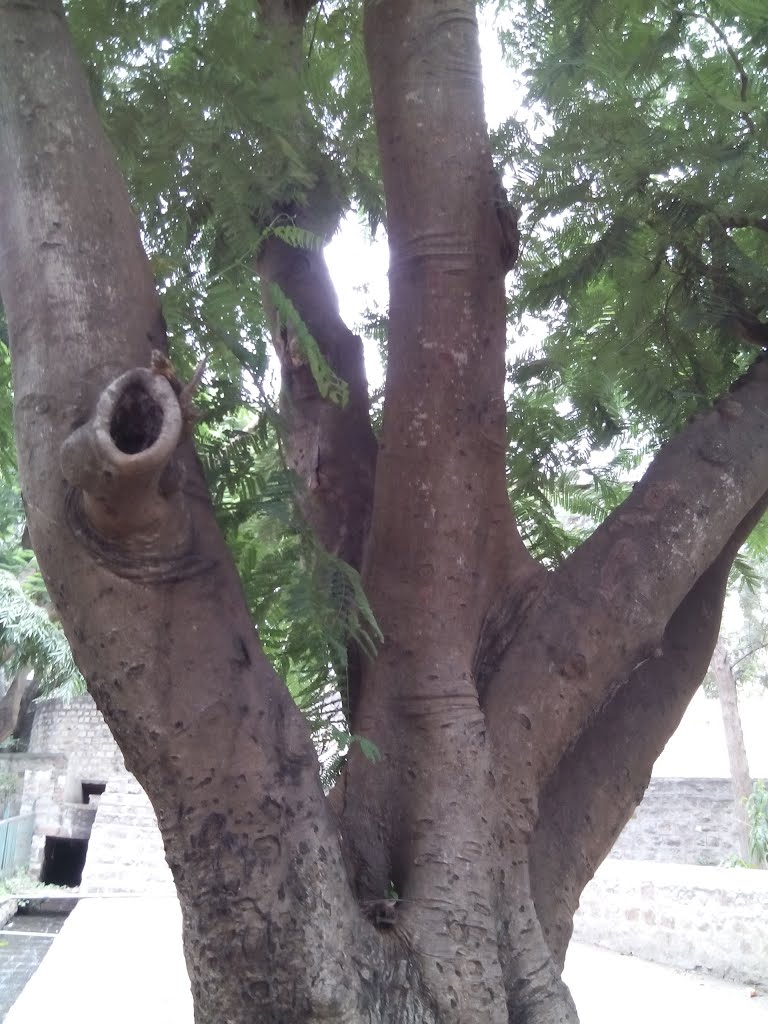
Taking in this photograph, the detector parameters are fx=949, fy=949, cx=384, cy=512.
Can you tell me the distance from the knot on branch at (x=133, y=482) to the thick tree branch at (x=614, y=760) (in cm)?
106

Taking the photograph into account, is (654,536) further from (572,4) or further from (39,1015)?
(39,1015)

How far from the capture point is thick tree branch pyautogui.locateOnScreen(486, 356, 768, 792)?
201 cm

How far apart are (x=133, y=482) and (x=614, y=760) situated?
4.49 feet

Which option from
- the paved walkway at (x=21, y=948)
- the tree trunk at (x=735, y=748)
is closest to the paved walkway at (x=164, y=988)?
the paved walkway at (x=21, y=948)

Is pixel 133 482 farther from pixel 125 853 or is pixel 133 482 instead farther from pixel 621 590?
pixel 125 853

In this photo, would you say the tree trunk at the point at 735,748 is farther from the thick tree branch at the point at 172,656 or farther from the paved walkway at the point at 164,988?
the thick tree branch at the point at 172,656

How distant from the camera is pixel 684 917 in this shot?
281 inches

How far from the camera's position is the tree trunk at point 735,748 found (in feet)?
37.4

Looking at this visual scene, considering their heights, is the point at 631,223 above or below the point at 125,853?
above

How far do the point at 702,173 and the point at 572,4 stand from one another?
1.87ft

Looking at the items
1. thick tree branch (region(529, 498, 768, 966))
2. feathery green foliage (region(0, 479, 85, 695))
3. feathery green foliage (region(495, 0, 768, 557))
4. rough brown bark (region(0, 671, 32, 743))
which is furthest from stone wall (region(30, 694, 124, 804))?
thick tree branch (region(529, 498, 768, 966))

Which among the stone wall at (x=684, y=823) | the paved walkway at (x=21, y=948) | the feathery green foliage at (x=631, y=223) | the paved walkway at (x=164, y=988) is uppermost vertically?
the feathery green foliage at (x=631, y=223)

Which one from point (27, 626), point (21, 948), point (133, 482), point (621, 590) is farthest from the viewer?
point (27, 626)

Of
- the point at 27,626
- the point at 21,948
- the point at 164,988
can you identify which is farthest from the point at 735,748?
the point at 27,626
